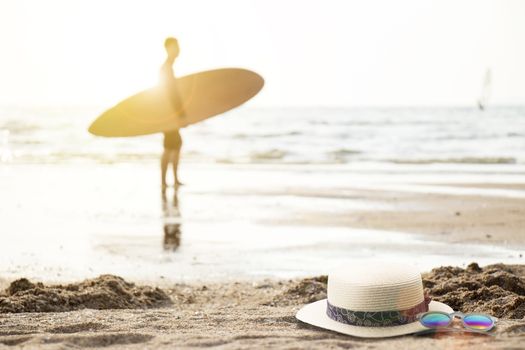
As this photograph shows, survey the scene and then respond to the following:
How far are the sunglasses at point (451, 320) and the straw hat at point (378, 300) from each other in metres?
0.04

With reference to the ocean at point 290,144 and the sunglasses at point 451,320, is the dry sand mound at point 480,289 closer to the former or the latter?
the sunglasses at point 451,320

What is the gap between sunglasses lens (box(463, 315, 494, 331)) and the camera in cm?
301

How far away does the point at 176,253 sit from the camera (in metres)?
6.00

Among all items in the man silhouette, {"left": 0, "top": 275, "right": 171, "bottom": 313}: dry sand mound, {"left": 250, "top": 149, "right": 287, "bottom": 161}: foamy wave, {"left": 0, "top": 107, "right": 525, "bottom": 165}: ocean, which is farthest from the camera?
{"left": 250, "top": 149, "right": 287, "bottom": 161}: foamy wave

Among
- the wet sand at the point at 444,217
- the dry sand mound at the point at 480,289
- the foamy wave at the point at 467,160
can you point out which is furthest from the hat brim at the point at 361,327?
the foamy wave at the point at 467,160

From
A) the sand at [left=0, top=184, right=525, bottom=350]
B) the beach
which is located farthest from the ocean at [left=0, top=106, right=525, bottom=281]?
the sand at [left=0, top=184, right=525, bottom=350]

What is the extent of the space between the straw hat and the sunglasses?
0.04 m

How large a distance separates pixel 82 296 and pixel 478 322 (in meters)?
2.46

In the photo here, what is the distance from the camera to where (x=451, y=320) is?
2986 millimetres

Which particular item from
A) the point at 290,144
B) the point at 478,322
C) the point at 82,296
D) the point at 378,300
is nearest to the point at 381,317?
the point at 378,300

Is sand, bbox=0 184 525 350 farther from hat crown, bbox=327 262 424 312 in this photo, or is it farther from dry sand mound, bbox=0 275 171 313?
hat crown, bbox=327 262 424 312

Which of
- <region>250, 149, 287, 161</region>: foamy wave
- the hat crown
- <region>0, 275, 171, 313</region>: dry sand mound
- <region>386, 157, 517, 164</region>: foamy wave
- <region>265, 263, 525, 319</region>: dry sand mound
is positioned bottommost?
<region>0, 275, 171, 313</region>: dry sand mound

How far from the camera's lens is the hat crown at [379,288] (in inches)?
116

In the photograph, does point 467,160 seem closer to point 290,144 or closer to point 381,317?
point 290,144
